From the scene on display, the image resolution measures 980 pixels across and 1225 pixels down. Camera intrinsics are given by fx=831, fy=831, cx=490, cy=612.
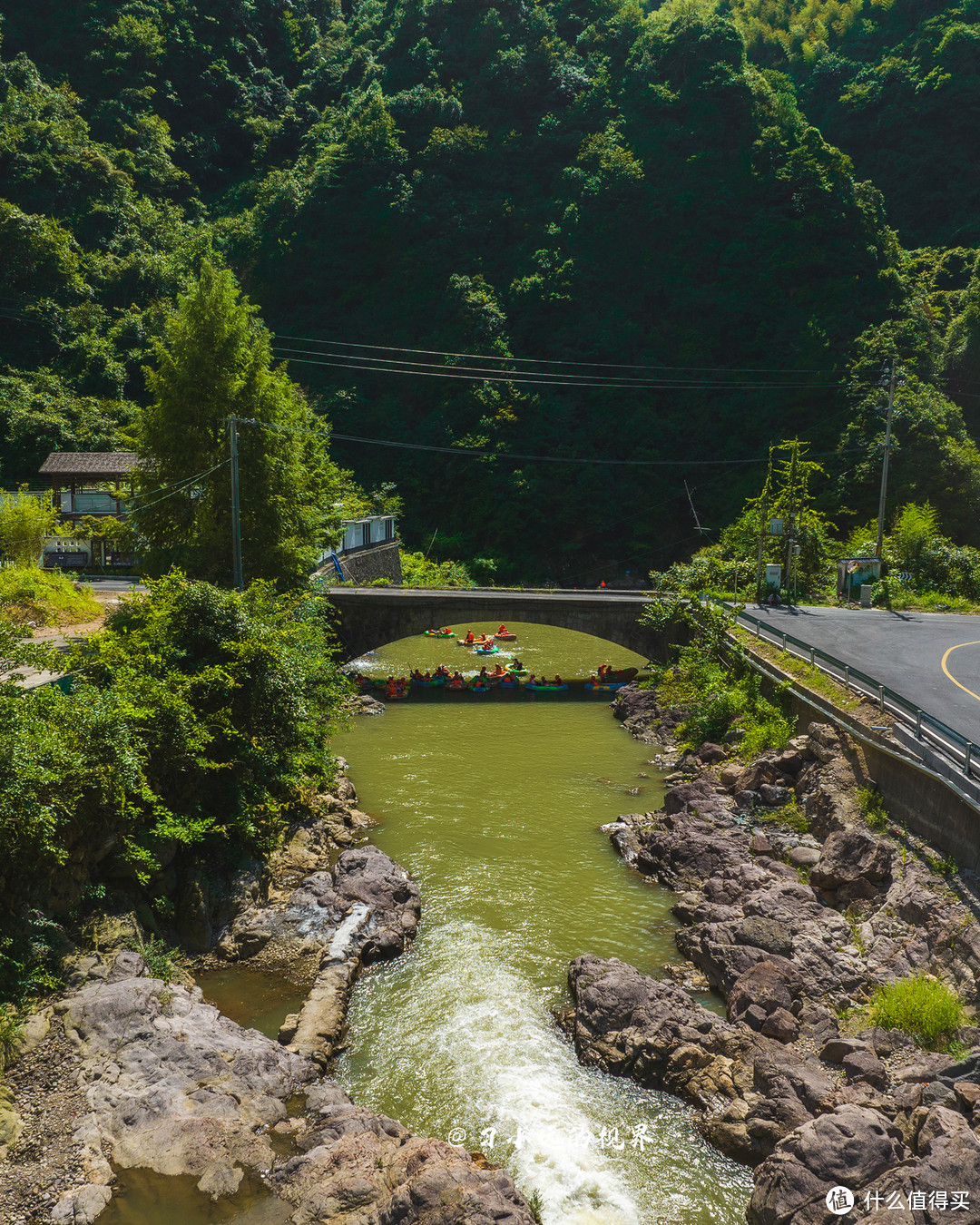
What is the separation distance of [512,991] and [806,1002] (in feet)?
16.7

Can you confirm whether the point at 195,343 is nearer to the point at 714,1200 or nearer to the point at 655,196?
the point at 714,1200

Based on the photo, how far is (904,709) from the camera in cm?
1903

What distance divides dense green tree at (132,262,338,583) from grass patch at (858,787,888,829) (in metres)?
20.4

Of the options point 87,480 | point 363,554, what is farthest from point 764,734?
point 87,480

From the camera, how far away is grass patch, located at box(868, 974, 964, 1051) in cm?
1246

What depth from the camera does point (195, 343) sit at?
28.7 m

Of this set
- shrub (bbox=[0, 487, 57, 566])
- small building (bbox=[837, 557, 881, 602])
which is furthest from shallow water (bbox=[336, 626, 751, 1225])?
shrub (bbox=[0, 487, 57, 566])

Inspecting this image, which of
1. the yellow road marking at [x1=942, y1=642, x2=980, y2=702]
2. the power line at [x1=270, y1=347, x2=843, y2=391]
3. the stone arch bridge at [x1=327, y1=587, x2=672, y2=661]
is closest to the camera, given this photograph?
the yellow road marking at [x1=942, y1=642, x2=980, y2=702]

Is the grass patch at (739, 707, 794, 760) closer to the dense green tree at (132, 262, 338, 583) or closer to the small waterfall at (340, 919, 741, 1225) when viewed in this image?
the small waterfall at (340, 919, 741, 1225)

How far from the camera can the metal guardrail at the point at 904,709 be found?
15.8m

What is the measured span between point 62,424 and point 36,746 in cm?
5432

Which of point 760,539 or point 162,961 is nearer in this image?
point 162,961

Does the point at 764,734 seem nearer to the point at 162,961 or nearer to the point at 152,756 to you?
the point at 152,756

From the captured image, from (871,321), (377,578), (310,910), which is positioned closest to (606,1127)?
(310,910)
